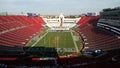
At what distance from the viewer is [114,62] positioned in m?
20.0

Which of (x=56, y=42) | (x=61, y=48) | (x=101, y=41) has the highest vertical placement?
(x=101, y=41)

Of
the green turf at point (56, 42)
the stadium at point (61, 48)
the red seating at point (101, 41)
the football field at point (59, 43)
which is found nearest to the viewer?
the stadium at point (61, 48)

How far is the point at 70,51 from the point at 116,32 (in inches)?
443

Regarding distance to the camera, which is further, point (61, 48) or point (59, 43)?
point (59, 43)

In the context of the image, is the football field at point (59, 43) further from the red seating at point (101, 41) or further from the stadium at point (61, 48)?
the red seating at point (101, 41)

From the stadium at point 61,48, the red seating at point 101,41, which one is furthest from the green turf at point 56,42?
the red seating at point 101,41

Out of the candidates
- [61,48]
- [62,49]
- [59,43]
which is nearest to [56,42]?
[59,43]

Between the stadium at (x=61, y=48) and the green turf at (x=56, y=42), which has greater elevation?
the stadium at (x=61, y=48)

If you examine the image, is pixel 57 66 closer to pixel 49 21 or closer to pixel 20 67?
pixel 20 67

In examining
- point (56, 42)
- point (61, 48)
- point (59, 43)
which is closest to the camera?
point (61, 48)

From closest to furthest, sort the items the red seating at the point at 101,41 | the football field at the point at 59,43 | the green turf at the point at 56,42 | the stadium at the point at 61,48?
1. the stadium at the point at 61,48
2. the red seating at the point at 101,41
3. the football field at the point at 59,43
4. the green turf at the point at 56,42

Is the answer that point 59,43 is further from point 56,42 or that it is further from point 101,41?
point 101,41

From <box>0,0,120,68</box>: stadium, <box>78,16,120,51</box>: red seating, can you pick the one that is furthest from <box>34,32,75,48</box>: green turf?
<box>78,16,120,51</box>: red seating

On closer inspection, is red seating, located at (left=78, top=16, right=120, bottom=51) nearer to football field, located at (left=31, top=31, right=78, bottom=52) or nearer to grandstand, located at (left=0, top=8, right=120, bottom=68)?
grandstand, located at (left=0, top=8, right=120, bottom=68)
